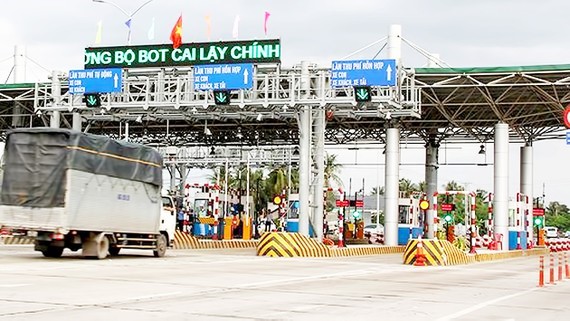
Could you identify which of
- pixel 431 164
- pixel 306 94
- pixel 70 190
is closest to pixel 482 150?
pixel 431 164

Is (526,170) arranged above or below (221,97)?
below

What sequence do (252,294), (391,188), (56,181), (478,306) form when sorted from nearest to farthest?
1. (478,306)
2. (252,294)
3. (56,181)
4. (391,188)

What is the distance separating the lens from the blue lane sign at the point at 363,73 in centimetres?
3681

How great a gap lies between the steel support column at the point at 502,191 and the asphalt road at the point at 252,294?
22.7m

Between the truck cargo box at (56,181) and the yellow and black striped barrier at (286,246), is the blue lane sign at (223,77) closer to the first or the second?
the yellow and black striped barrier at (286,246)

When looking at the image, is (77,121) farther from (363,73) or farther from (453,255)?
(453,255)

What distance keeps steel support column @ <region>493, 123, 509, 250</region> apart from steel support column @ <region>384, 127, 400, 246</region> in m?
5.26

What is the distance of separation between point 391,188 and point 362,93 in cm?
1236

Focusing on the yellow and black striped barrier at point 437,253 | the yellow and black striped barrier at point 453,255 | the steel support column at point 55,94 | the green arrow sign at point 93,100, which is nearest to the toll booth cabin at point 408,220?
the yellow and black striped barrier at point 453,255

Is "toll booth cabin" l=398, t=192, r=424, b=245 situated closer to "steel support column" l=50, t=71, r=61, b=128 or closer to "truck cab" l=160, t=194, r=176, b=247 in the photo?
"steel support column" l=50, t=71, r=61, b=128

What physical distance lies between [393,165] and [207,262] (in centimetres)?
2319

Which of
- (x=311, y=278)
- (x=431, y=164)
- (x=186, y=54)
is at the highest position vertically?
(x=186, y=54)

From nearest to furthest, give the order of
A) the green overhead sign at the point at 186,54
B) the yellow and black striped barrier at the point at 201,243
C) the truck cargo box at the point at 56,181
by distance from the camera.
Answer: the truck cargo box at the point at 56,181
the green overhead sign at the point at 186,54
the yellow and black striped barrier at the point at 201,243

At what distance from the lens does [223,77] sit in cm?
3909
